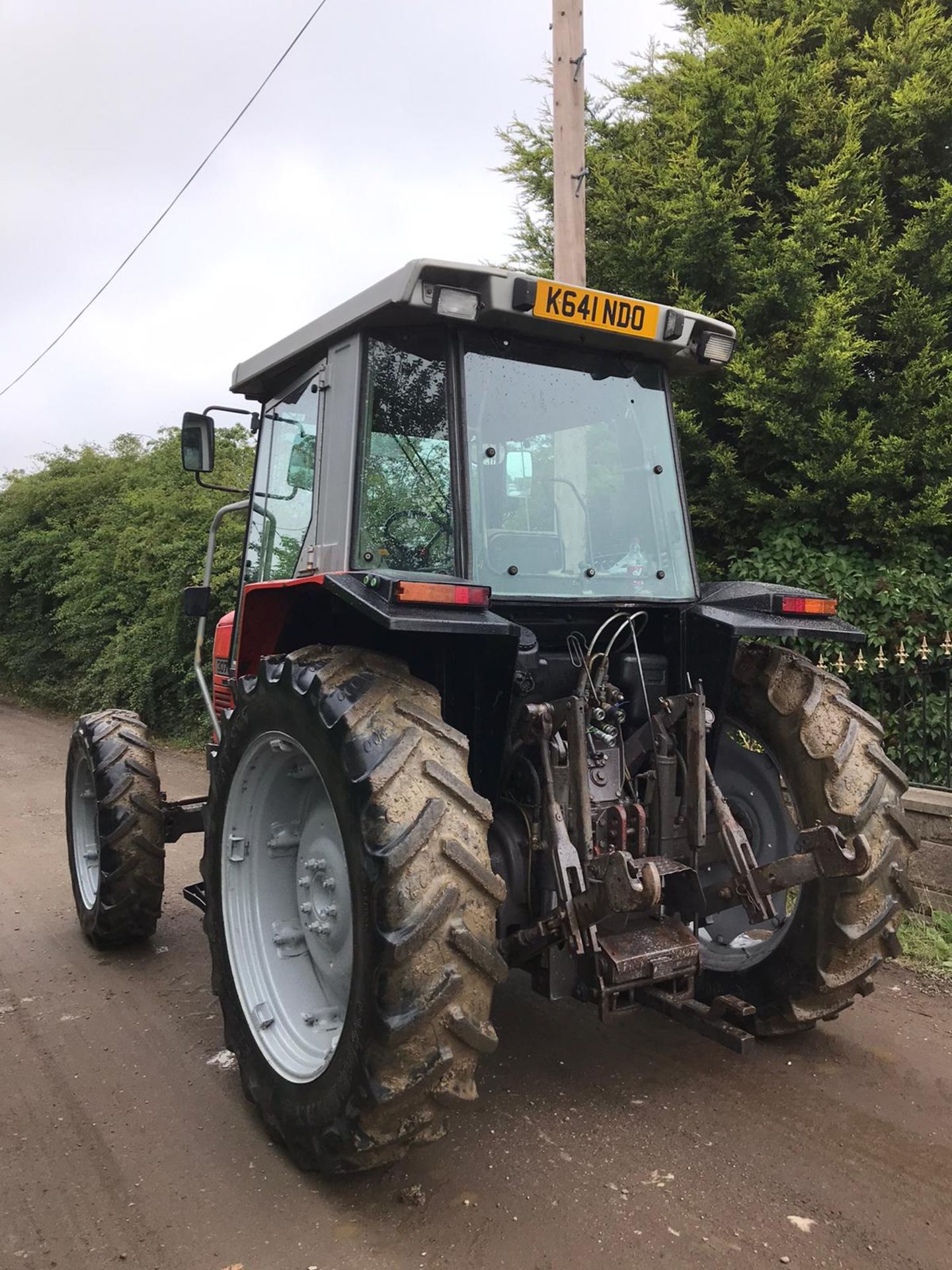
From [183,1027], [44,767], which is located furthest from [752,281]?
[44,767]

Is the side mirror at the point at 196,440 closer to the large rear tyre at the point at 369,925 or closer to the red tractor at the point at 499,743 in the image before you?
the red tractor at the point at 499,743

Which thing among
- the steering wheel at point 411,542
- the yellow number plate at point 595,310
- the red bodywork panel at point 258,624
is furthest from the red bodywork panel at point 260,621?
the yellow number plate at point 595,310

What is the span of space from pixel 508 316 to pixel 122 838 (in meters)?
2.93

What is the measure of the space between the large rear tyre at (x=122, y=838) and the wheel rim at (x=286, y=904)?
1313 mm

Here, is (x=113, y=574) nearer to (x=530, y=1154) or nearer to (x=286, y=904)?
(x=286, y=904)

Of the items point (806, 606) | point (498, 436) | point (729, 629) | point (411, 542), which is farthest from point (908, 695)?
point (411, 542)

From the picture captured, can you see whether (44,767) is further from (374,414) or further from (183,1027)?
(374,414)

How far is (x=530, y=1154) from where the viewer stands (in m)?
2.88

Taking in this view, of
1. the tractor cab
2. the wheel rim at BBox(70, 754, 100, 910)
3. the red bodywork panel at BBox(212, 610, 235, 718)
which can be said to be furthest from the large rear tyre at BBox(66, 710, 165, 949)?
the tractor cab

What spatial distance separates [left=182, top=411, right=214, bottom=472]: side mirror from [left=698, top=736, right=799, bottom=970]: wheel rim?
8.60ft

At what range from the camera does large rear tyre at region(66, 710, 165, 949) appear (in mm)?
4430

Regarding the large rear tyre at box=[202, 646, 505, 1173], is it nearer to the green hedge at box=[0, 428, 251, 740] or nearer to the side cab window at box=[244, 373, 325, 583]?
the side cab window at box=[244, 373, 325, 583]

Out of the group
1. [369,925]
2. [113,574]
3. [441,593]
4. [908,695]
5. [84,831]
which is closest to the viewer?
[369,925]

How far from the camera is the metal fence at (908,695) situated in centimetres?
540
